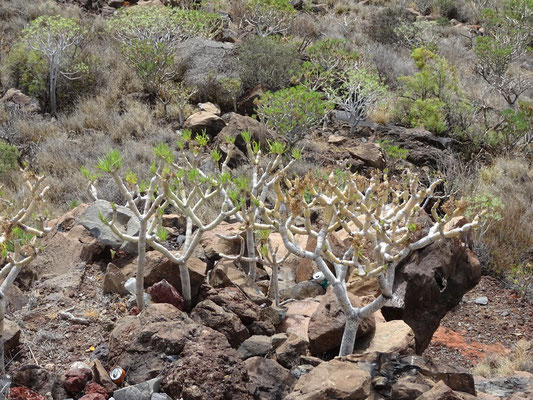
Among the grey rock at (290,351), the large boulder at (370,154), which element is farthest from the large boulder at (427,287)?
the large boulder at (370,154)

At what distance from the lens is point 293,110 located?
32.8ft

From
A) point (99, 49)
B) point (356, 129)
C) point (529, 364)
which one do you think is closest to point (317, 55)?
point (356, 129)

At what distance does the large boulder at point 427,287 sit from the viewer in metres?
5.59

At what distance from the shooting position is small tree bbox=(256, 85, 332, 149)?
9.94 m

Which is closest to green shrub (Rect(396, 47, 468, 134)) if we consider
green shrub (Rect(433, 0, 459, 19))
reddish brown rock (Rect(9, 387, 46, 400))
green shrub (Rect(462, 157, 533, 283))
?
green shrub (Rect(462, 157, 533, 283))

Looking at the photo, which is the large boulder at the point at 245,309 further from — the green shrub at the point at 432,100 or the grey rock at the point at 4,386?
the green shrub at the point at 432,100

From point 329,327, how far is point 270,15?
12.6 metres

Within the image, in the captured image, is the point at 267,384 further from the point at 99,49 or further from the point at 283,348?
the point at 99,49

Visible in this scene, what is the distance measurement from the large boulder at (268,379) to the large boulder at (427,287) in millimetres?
2027

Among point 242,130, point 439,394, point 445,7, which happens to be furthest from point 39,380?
point 445,7

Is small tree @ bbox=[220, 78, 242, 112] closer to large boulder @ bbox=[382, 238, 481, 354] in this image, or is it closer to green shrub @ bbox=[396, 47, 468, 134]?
green shrub @ bbox=[396, 47, 468, 134]

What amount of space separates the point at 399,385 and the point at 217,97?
9.94 m

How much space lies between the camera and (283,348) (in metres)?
4.11

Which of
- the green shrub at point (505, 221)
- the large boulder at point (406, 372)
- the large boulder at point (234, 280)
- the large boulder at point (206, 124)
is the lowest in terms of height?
the green shrub at point (505, 221)
